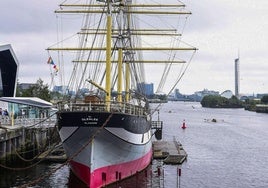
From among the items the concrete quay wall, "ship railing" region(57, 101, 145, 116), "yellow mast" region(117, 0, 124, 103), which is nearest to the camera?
"ship railing" region(57, 101, 145, 116)

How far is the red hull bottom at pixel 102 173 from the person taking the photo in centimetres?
3010

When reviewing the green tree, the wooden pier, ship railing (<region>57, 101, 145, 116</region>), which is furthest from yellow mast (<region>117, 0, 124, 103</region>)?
the green tree

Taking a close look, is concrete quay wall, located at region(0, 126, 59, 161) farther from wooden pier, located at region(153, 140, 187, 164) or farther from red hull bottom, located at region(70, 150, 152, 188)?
wooden pier, located at region(153, 140, 187, 164)

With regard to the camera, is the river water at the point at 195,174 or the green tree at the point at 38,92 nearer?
the river water at the point at 195,174

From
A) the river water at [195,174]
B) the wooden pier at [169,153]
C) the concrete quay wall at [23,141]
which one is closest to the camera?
the river water at [195,174]

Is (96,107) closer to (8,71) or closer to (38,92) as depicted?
(8,71)

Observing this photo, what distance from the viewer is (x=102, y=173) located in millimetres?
30906

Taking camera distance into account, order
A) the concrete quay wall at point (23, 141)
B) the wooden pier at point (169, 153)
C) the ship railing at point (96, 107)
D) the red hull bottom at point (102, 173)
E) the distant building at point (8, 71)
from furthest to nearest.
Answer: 1. the distant building at point (8, 71)
2. the wooden pier at point (169, 153)
3. the concrete quay wall at point (23, 141)
4. the ship railing at point (96, 107)
5. the red hull bottom at point (102, 173)

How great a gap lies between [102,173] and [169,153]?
63.5ft

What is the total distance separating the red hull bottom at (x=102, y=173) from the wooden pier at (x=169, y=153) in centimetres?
1027

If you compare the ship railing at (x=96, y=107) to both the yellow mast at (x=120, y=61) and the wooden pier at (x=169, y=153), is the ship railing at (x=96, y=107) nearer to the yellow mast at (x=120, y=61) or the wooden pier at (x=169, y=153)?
the yellow mast at (x=120, y=61)

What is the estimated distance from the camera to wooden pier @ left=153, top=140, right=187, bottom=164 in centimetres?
4534

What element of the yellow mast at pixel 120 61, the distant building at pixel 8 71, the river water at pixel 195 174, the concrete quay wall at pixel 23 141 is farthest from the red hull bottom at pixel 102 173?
the distant building at pixel 8 71

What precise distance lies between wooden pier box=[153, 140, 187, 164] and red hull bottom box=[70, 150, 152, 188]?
10.3 metres
